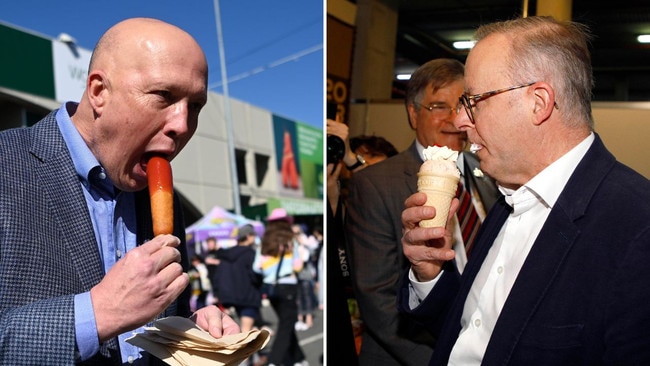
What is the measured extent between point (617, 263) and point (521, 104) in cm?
61

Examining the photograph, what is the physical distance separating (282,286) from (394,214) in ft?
26.3

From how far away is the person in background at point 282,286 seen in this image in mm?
11203

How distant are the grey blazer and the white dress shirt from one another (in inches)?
38.0

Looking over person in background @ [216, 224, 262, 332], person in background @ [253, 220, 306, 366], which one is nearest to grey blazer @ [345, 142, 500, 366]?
person in background @ [253, 220, 306, 366]

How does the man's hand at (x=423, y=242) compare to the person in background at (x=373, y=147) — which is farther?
the person in background at (x=373, y=147)

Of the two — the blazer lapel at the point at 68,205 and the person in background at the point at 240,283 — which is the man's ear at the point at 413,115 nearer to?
the blazer lapel at the point at 68,205

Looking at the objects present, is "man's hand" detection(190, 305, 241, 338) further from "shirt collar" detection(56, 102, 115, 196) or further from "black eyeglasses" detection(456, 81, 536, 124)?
"black eyeglasses" detection(456, 81, 536, 124)

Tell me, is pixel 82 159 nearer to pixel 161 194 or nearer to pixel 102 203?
pixel 102 203

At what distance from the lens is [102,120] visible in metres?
2.13

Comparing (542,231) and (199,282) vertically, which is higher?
(542,231)

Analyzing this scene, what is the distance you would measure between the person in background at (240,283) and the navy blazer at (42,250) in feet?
30.5

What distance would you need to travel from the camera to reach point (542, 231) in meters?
2.07

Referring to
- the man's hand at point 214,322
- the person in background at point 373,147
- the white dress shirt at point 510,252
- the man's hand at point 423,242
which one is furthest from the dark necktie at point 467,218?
the person in background at point 373,147

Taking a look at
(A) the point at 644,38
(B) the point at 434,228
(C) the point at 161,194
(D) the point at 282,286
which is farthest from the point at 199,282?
(C) the point at 161,194
